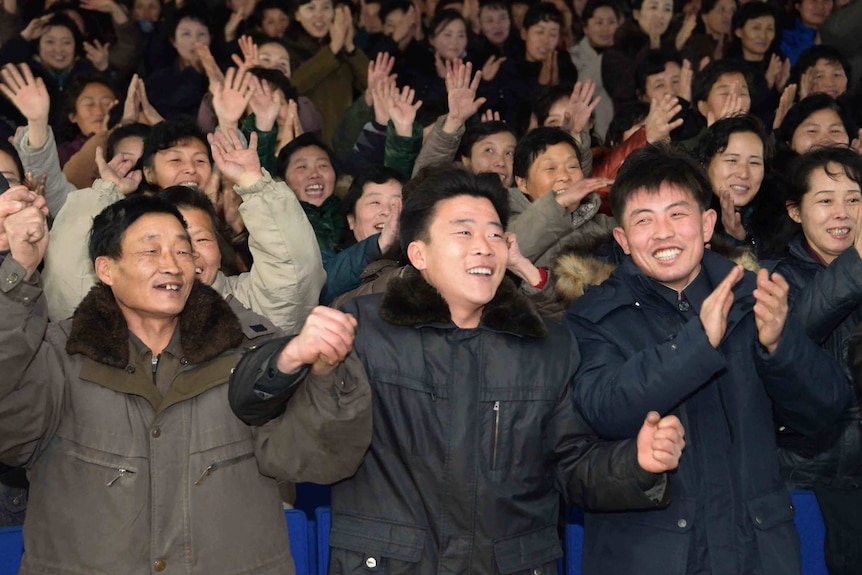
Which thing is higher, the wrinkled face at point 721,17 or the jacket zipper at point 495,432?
the wrinkled face at point 721,17

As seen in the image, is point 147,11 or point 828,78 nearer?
point 828,78

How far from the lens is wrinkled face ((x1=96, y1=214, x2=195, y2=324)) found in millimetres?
3496

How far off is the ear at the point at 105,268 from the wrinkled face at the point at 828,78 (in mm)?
5344

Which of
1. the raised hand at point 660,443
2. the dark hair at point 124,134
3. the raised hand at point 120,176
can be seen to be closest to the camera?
the raised hand at point 660,443

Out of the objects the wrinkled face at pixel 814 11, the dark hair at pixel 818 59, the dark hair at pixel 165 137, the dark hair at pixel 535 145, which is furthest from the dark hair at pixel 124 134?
the wrinkled face at pixel 814 11

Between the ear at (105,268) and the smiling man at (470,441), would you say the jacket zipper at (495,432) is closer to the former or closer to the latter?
the smiling man at (470,441)

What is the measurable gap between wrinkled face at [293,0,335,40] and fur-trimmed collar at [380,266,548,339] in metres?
5.16

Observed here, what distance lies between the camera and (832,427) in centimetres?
359

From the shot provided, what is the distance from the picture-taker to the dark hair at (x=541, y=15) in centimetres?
902

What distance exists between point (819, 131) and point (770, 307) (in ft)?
10.6

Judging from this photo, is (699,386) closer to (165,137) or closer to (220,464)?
(220,464)

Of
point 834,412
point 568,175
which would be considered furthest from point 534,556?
point 568,175

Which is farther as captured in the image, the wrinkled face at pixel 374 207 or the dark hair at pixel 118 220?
the wrinkled face at pixel 374 207

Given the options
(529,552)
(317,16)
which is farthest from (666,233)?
(317,16)
